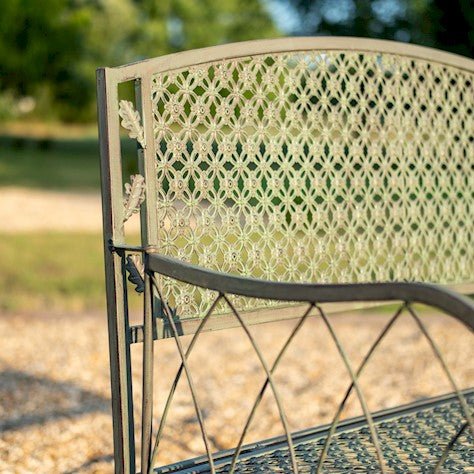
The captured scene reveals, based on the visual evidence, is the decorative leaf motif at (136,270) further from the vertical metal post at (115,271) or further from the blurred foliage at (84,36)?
the blurred foliage at (84,36)

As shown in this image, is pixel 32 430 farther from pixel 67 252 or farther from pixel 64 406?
pixel 67 252

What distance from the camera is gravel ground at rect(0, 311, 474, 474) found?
3.36 meters

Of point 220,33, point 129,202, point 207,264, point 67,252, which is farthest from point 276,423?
point 220,33

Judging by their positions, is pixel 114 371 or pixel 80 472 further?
pixel 80 472

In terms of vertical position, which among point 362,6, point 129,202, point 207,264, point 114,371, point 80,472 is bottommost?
point 80,472

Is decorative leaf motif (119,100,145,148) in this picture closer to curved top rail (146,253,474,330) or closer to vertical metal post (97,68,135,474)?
vertical metal post (97,68,135,474)

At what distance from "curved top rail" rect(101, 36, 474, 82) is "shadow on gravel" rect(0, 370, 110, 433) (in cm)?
211

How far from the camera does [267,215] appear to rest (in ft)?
7.50

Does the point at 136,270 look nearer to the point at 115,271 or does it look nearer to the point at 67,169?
the point at 115,271

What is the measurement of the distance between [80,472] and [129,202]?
153cm

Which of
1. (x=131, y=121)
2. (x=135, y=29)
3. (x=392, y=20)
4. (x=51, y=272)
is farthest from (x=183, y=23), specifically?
(x=131, y=121)

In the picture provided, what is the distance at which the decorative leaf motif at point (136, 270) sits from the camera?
1.82 m

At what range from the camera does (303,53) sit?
230 cm

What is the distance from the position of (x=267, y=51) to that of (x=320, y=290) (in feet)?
3.26
